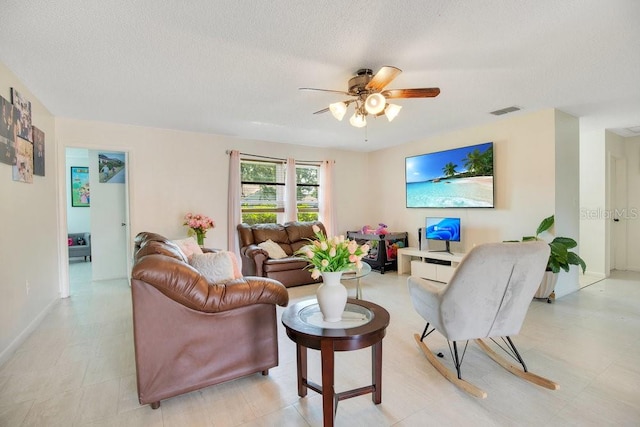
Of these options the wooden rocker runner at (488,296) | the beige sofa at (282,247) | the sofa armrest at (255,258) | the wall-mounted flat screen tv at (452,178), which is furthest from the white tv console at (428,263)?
the sofa armrest at (255,258)

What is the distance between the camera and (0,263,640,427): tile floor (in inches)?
70.1

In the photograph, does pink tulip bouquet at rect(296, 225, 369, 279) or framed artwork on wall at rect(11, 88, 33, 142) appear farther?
framed artwork on wall at rect(11, 88, 33, 142)

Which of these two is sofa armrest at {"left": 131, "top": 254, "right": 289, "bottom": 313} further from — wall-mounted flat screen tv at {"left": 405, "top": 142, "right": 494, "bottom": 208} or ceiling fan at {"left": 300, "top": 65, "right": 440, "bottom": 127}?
wall-mounted flat screen tv at {"left": 405, "top": 142, "right": 494, "bottom": 208}

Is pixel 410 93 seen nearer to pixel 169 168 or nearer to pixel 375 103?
pixel 375 103

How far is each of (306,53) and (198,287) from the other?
189 cm

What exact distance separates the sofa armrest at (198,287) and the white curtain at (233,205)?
316 cm

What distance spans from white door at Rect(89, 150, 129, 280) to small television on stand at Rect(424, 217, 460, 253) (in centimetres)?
513

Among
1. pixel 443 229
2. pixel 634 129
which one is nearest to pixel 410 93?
pixel 443 229

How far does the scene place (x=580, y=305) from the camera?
3693 millimetres

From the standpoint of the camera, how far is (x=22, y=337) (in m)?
2.80

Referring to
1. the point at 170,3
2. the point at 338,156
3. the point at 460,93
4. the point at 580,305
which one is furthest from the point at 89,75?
the point at 580,305

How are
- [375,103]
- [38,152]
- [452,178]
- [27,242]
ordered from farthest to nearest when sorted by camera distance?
[452,178], [38,152], [27,242], [375,103]

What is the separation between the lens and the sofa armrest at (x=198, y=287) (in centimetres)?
178

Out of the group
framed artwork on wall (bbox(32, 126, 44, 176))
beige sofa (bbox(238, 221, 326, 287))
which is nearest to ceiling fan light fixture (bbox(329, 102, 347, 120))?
beige sofa (bbox(238, 221, 326, 287))
